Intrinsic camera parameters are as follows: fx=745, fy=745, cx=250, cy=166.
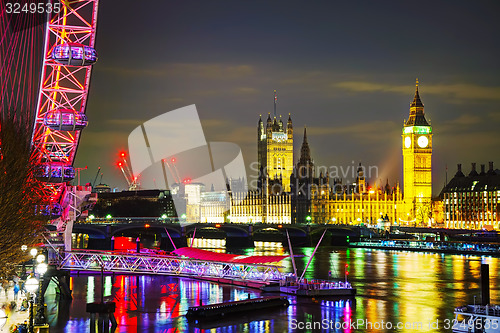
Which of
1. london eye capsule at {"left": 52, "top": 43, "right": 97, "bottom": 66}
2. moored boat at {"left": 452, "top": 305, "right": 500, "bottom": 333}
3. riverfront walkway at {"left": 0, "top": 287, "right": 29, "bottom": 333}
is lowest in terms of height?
moored boat at {"left": 452, "top": 305, "right": 500, "bottom": 333}

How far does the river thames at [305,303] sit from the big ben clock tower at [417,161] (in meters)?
102

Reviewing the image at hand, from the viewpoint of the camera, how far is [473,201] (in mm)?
156750

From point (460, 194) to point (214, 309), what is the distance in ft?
428

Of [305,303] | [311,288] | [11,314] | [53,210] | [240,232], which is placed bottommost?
[305,303]

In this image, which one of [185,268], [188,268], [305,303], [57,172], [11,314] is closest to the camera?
[11,314]

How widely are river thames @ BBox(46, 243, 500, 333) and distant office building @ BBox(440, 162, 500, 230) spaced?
263 ft

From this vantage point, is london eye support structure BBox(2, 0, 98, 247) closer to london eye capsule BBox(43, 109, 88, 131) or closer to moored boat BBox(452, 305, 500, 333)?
london eye capsule BBox(43, 109, 88, 131)

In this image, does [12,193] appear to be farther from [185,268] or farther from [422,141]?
[422,141]

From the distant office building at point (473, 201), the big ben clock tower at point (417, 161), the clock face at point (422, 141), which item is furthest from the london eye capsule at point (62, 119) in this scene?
the clock face at point (422, 141)

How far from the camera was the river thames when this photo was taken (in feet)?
127

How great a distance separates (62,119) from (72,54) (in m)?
4.28

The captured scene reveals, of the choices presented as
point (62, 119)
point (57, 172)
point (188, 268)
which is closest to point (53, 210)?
point (57, 172)

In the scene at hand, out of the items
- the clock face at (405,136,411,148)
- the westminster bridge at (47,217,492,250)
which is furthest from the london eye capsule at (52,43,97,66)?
the clock face at (405,136,411,148)

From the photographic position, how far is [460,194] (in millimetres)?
161625
